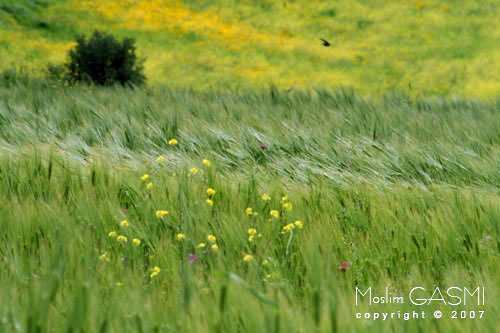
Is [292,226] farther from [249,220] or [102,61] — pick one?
[102,61]

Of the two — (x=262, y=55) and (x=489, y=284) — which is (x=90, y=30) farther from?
(x=489, y=284)

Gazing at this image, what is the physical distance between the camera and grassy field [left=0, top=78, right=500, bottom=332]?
1.08m

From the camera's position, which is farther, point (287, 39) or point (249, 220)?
point (287, 39)

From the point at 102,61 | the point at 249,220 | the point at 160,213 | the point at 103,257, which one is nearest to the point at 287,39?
the point at 102,61

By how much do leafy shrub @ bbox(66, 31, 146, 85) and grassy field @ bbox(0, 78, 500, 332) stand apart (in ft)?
27.3

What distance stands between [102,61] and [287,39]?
9.88 m

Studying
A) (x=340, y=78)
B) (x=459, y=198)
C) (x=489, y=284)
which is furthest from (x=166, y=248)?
(x=340, y=78)

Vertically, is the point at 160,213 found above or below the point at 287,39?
below

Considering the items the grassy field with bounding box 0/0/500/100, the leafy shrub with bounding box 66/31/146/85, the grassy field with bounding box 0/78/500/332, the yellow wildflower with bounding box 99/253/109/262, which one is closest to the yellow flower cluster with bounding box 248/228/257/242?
the grassy field with bounding box 0/78/500/332

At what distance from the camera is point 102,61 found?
457 inches

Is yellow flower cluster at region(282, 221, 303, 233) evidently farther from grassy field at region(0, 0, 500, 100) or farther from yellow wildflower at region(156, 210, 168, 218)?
grassy field at region(0, 0, 500, 100)

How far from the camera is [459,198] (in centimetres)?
217

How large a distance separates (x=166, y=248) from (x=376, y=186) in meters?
1.18

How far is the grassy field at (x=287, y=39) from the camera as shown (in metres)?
17.1
